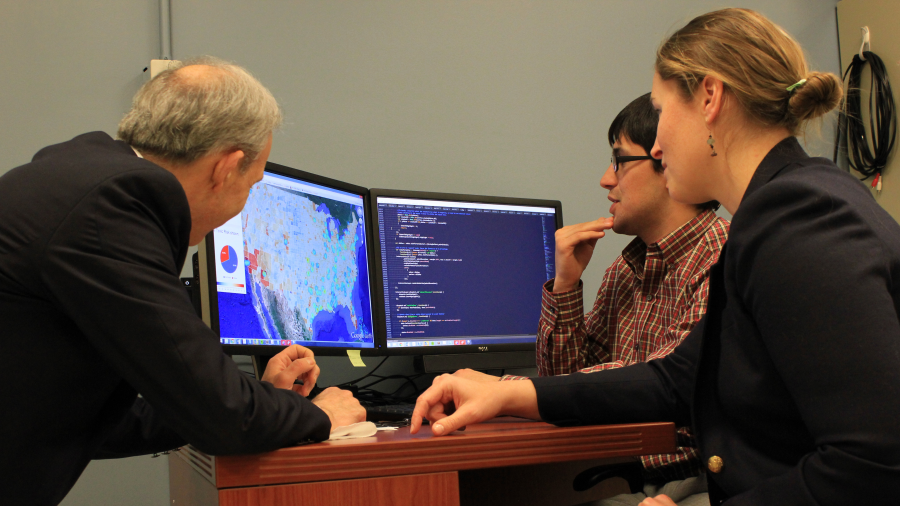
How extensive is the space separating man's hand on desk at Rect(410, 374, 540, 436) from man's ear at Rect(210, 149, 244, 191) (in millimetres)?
440

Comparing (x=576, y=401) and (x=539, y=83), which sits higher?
(x=539, y=83)

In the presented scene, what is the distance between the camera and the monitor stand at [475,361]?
72.1 inches

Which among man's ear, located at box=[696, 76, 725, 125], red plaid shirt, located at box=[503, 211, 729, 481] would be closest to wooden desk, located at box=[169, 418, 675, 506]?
red plaid shirt, located at box=[503, 211, 729, 481]

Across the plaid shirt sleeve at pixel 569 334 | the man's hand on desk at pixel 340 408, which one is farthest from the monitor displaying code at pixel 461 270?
the man's hand on desk at pixel 340 408

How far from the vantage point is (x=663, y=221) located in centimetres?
161

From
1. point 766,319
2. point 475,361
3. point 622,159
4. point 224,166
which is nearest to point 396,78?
point 622,159

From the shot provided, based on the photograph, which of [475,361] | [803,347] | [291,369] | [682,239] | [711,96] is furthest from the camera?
[475,361]

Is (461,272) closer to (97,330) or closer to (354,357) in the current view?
(354,357)

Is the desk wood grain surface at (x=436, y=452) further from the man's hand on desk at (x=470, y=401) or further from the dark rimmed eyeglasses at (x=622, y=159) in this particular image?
the dark rimmed eyeglasses at (x=622, y=159)

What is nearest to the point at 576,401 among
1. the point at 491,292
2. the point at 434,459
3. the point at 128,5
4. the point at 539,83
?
the point at 434,459

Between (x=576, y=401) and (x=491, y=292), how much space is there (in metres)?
0.88

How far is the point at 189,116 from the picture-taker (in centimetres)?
96

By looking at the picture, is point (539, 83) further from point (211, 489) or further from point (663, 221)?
point (211, 489)

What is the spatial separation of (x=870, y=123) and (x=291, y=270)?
1.97 m
